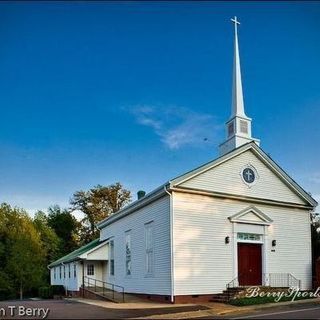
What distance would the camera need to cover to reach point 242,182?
25.2 meters

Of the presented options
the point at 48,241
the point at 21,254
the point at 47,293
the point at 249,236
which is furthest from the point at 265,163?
the point at 48,241

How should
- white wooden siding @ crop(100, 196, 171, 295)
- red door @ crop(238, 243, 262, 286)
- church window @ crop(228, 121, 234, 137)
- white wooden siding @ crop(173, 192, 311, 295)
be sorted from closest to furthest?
1. white wooden siding @ crop(173, 192, 311, 295)
2. white wooden siding @ crop(100, 196, 171, 295)
3. red door @ crop(238, 243, 262, 286)
4. church window @ crop(228, 121, 234, 137)

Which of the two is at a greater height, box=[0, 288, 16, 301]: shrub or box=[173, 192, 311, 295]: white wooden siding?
box=[173, 192, 311, 295]: white wooden siding

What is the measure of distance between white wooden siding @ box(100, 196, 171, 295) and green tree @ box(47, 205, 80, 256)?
3543 cm

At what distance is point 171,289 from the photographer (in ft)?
72.3

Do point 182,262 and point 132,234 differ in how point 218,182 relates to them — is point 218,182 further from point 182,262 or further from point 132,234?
point 132,234

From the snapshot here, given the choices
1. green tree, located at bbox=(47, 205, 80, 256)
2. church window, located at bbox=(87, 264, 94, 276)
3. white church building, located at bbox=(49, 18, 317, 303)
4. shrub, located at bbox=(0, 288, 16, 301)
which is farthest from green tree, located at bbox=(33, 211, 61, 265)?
white church building, located at bbox=(49, 18, 317, 303)

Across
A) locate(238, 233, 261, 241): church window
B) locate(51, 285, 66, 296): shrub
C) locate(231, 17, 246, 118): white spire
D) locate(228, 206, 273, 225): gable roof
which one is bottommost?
locate(51, 285, 66, 296): shrub

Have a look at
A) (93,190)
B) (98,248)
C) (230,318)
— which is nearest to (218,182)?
(230,318)

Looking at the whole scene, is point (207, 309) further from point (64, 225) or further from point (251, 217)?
point (64, 225)

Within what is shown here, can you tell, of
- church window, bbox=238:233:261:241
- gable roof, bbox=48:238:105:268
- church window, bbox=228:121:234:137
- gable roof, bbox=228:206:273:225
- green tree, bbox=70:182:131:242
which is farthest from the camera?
green tree, bbox=70:182:131:242

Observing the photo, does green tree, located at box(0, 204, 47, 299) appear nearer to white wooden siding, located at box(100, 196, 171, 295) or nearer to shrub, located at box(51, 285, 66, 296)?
shrub, located at box(51, 285, 66, 296)

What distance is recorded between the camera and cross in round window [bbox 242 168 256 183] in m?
25.4

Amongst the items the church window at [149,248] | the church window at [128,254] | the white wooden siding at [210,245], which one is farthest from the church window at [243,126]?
the church window at [128,254]
